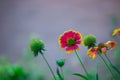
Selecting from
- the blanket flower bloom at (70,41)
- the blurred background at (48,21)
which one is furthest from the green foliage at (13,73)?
the blanket flower bloom at (70,41)

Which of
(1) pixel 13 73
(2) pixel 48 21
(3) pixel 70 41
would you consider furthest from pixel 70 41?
(2) pixel 48 21

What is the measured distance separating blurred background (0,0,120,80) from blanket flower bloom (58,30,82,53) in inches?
55.2

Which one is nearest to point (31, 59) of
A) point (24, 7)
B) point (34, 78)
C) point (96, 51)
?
point (34, 78)

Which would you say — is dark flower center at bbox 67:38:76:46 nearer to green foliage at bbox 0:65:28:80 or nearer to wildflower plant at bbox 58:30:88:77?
wildflower plant at bbox 58:30:88:77

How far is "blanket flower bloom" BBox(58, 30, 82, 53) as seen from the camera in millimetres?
566

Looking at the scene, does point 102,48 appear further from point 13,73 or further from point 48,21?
point 48,21

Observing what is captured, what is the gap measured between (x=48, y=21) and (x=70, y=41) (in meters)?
1.52

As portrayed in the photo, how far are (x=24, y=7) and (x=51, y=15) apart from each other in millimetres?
193

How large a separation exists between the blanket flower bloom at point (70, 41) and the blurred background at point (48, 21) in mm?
1402

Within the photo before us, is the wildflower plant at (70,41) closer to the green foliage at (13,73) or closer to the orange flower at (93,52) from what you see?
the orange flower at (93,52)

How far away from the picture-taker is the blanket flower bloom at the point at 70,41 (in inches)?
22.3

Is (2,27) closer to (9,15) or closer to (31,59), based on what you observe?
(9,15)

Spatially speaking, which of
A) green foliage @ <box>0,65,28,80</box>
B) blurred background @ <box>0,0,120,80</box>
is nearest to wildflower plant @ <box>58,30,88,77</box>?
green foliage @ <box>0,65,28,80</box>

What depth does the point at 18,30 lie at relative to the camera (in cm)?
208
